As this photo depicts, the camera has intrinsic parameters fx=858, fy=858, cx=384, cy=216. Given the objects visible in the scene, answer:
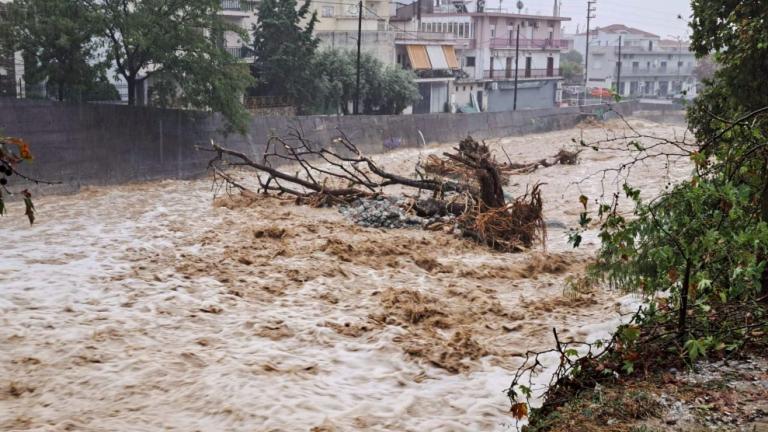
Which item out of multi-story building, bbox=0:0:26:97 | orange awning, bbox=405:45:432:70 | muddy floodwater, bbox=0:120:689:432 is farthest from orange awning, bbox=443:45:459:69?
muddy floodwater, bbox=0:120:689:432

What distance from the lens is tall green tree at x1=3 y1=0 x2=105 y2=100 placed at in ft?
77.4

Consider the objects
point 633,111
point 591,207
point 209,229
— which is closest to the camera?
point 209,229

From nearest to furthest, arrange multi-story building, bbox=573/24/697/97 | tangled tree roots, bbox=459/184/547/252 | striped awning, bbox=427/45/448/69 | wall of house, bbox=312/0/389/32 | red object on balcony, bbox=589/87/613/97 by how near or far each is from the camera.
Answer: red object on balcony, bbox=589/87/613/97 < tangled tree roots, bbox=459/184/547/252 < wall of house, bbox=312/0/389/32 < striped awning, bbox=427/45/448/69 < multi-story building, bbox=573/24/697/97

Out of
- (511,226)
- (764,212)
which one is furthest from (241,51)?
(764,212)

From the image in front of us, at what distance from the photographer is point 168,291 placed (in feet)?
42.1

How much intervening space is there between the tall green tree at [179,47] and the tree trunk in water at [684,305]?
20.1 m

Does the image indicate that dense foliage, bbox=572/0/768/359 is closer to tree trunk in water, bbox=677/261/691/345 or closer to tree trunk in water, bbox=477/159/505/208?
tree trunk in water, bbox=677/261/691/345

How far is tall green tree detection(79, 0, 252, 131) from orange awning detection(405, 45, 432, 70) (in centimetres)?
2667

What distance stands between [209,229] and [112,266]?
367 cm

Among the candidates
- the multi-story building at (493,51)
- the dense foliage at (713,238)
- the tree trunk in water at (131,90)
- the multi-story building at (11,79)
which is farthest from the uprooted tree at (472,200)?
the multi-story building at (493,51)

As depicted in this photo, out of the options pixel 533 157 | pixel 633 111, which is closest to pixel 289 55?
pixel 533 157

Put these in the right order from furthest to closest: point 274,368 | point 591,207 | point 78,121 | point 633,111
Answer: point 633,111 → point 78,121 → point 591,207 → point 274,368

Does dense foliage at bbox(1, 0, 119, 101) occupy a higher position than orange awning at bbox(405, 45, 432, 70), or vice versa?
orange awning at bbox(405, 45, 432, 70)

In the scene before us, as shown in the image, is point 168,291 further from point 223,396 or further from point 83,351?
point 223,396
